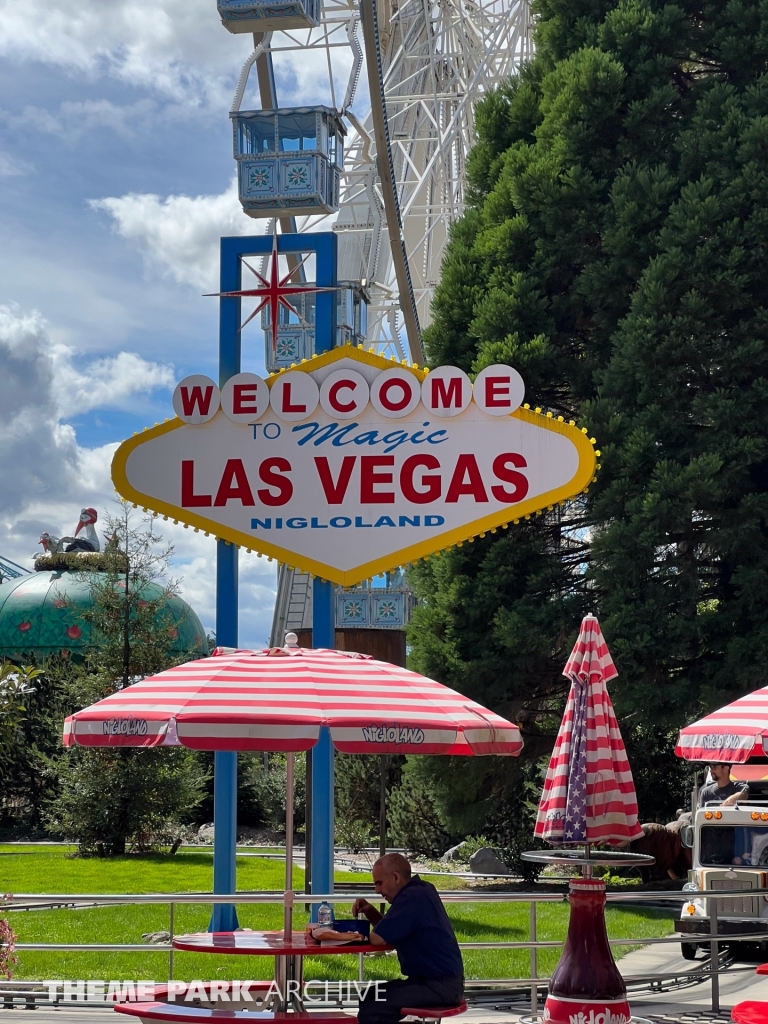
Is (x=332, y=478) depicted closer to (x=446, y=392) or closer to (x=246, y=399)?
(x=246, y=399)

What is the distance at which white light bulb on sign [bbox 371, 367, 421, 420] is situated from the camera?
12883mm

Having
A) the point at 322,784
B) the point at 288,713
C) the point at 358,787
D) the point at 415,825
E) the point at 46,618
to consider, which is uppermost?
the point at 46,618

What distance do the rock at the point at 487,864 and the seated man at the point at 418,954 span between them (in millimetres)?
14767

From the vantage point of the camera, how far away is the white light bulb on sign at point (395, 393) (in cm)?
1288

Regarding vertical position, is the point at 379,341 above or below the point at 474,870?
above

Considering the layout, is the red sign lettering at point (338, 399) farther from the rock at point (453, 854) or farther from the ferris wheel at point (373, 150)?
the rock at point (453, 854)

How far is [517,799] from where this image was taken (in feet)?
77.7

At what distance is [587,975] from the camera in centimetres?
928

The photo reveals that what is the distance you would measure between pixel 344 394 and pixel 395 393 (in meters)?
0.51

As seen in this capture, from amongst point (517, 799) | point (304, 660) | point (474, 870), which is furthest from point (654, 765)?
point (304, 660)

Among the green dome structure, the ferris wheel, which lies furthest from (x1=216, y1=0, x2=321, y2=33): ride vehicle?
the green dome structure

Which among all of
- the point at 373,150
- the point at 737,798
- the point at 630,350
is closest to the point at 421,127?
the point at 373,150

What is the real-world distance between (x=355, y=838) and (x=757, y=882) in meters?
12.3

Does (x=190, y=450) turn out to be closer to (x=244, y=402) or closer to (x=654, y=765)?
(x=244, y=402)
